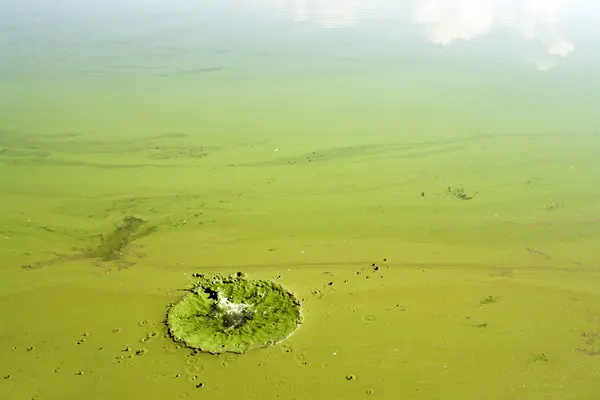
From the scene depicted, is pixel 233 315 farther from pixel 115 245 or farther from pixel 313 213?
pixel 313 213

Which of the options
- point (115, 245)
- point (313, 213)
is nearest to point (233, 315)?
point (115, 245)

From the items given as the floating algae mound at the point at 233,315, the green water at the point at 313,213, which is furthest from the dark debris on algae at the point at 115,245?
the floating algae mound at the point at 233,315

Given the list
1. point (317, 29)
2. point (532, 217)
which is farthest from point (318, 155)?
point (317, 29)

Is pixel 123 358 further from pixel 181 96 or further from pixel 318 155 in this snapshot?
pixel 181 96

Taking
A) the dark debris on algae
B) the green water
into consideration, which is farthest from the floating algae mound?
the dark debris on algae

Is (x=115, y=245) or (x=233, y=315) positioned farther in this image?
(x=115, y=245)

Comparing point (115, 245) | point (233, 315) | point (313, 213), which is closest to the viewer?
point (233, 315)
